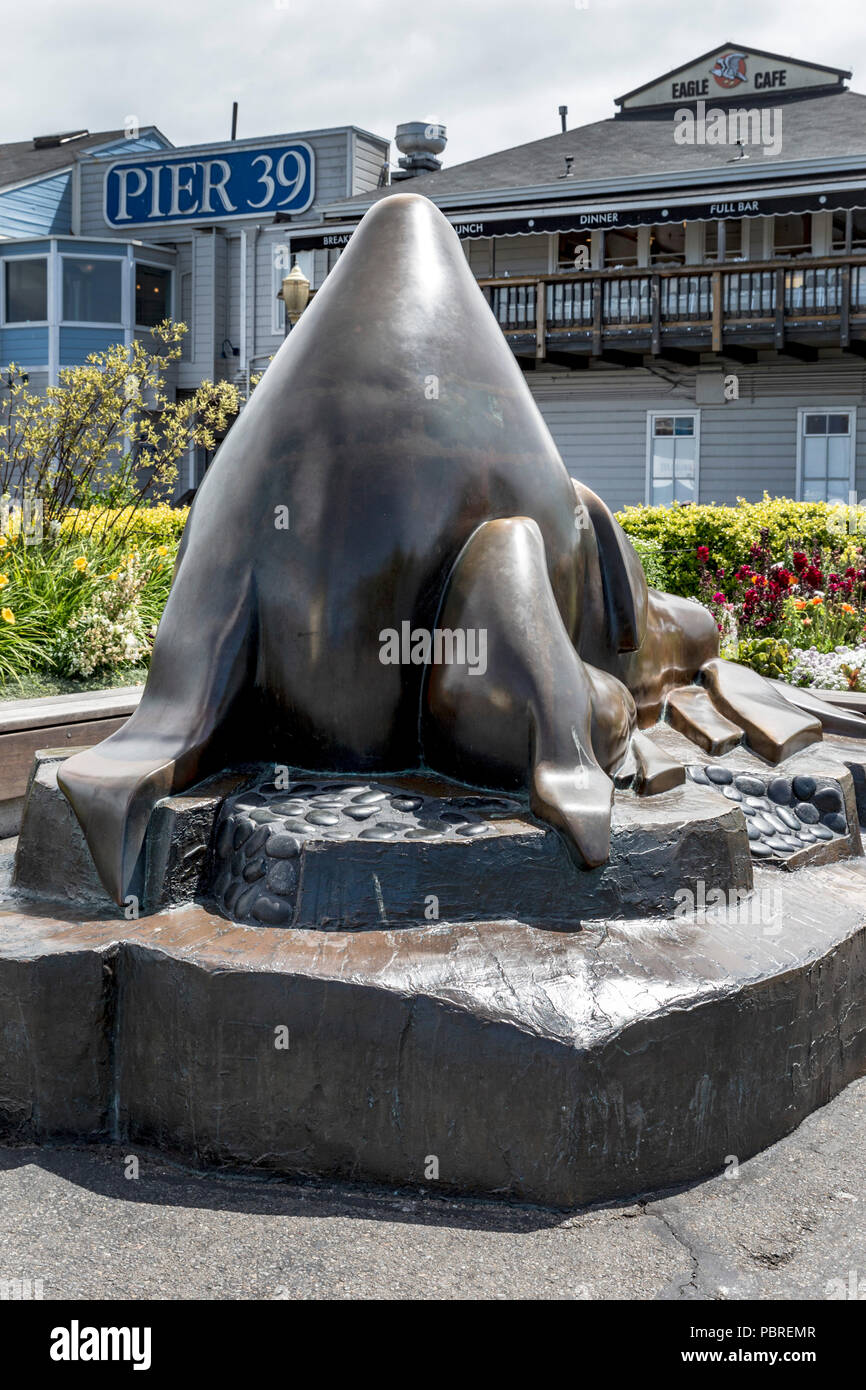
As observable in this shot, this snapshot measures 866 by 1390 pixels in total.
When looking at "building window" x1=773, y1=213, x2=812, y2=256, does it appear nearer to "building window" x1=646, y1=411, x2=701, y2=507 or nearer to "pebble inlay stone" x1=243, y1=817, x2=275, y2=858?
"building window" x1=646, y1=411, x2=701, y2=507

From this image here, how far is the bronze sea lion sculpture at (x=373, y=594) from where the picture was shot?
362cm

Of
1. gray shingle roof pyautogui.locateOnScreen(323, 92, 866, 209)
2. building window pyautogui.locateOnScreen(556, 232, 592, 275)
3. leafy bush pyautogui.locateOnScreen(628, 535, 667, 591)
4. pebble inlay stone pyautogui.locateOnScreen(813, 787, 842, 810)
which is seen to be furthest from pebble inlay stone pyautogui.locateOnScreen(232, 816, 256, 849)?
building window pyautogui.locateOnScreen(556, 232, 592, 275)

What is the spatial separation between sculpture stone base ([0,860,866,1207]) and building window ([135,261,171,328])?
23.8 meters

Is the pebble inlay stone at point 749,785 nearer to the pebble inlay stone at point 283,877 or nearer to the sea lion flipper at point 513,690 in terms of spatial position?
the sea lion flipper at point 513,690

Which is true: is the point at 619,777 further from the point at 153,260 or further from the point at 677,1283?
the point at 153,260

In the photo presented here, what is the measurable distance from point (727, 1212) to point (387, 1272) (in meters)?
0.82

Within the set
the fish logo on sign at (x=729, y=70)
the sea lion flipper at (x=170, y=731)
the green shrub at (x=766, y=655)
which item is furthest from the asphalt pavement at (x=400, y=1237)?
the fish logo on sign at (x=729, y=70)

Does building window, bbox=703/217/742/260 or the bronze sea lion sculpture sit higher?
building window, bbox=703/217/742/260

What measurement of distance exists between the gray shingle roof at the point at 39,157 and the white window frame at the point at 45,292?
1771mm

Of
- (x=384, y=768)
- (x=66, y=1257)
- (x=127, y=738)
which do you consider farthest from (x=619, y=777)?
(x=66, y=1257)

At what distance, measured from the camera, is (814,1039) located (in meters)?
3.45

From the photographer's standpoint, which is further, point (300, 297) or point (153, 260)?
point (153, 260)

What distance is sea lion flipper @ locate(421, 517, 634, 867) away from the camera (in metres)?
3.54

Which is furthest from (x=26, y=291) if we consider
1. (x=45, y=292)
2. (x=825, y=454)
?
(x=825, y=454)
